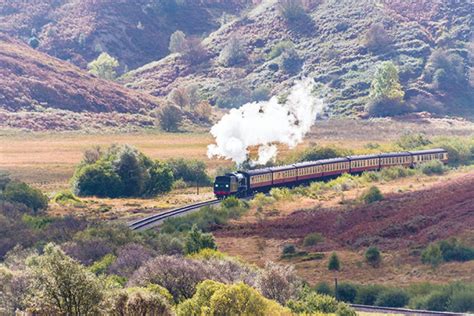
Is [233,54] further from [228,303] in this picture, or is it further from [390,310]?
[228,303]

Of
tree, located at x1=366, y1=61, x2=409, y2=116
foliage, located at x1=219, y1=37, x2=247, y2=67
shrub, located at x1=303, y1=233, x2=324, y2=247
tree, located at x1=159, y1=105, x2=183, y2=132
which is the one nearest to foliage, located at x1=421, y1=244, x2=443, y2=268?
shrub, located at x1=303, y1=233, x2=324, y2=247

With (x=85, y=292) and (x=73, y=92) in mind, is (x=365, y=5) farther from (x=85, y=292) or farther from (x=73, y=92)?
(x=85, y=292)

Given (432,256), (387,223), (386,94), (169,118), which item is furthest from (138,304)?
(386,94)

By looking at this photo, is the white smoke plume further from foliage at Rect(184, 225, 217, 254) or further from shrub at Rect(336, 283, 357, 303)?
shrub at Rect(336, 283, 357, 303)

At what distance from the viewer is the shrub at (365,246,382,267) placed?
5981cm

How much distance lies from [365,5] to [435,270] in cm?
14142

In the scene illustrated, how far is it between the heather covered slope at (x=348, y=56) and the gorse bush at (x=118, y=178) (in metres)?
74.8

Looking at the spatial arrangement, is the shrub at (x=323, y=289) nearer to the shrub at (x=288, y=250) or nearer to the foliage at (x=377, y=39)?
the shrub at (x=288, y=250)

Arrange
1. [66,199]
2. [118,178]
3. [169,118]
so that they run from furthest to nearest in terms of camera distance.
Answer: [169,118] < [118,178] < [66,199]

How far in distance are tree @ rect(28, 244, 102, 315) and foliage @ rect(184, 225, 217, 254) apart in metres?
26.7

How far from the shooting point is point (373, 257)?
197ft

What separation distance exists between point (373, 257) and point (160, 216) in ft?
62.5

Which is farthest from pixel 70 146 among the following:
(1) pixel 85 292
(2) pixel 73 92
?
(1) pixel 85 292

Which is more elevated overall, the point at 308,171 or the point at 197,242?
the point at 308,171
